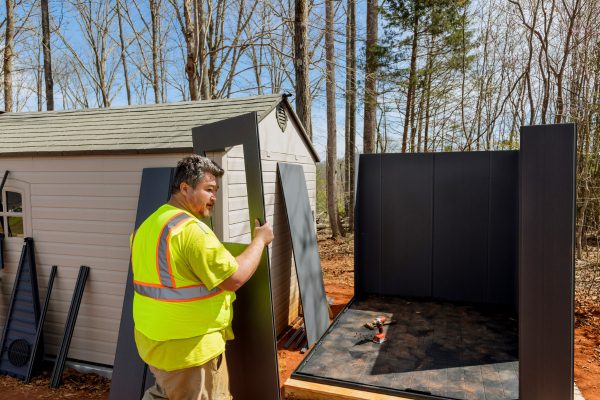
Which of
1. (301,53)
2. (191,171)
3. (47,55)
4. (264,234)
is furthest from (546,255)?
(47,55)

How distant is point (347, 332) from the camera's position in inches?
140

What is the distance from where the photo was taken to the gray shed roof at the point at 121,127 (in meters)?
4.05

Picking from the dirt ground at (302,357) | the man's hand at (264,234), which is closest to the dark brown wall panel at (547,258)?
the man's hand at (264,234)

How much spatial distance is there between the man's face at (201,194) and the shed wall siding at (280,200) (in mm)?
2382

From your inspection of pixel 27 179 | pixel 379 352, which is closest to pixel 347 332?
pixel 379 352

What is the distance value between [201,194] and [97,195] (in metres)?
2.71

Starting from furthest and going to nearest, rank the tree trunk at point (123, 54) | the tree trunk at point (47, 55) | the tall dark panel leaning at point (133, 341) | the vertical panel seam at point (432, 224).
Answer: the tree trunk at point (123, 54)
the tree trunk at point (47, 55)
the vertical panel seam at point (432, 224)
the tall dark panel leaning at point (133, 341)

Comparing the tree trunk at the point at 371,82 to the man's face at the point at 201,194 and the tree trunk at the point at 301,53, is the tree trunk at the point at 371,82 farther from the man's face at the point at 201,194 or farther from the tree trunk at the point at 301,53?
the man's face at the point at 201,194

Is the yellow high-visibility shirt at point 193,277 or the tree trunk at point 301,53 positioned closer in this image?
the yellow high-visibility shirt at point 193,277

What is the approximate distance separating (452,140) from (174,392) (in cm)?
1178

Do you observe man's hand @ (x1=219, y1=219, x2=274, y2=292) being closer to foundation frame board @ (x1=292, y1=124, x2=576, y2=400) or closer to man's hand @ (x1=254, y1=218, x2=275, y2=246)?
man's hand @ (x1=254, y1=218, x2=275, y2=246)

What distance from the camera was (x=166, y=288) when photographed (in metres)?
1.83

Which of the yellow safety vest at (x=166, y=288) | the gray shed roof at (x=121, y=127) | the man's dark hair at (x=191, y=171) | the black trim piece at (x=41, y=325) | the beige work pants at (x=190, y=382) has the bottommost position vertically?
the black trim piece at (x=41, y=325)

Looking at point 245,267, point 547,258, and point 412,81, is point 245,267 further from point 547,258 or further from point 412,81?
point 412,81
